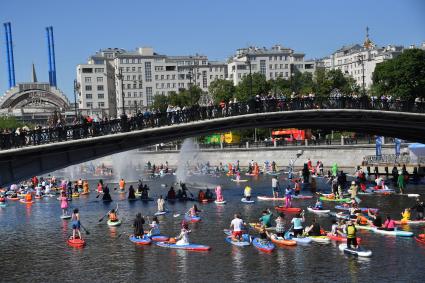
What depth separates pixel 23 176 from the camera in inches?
1577

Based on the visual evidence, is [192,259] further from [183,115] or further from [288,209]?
[288,209]

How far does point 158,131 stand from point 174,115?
182 centimetres

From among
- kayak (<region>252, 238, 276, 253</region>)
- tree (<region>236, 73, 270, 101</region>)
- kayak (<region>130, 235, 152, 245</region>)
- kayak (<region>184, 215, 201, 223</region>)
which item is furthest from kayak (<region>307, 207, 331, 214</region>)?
tree (<region>236, 73, 270, 101</region>)

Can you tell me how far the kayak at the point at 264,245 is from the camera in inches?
1436

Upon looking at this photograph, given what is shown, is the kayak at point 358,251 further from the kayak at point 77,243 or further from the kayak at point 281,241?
the kayak at point 77,243

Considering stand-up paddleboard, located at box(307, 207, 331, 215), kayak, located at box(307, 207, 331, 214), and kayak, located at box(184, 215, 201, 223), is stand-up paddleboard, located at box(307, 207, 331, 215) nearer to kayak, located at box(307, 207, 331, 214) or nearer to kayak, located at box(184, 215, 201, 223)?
kayak, located at box(307, 207, 331, 214)

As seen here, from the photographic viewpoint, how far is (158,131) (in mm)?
45531

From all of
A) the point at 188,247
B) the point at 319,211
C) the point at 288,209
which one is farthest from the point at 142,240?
the point at 319,211

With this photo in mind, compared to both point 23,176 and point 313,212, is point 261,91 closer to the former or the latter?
point 313,212

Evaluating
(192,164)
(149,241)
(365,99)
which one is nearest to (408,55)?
(192,164)

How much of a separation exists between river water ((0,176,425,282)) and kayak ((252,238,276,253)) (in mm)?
387

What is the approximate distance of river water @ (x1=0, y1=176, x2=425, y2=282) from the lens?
31109 millimetres

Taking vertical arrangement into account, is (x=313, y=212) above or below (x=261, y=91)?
below

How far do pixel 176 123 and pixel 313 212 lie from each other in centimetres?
1339
